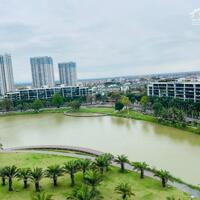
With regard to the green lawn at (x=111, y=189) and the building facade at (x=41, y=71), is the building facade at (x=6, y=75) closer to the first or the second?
the building facade at (x=41, y=71)

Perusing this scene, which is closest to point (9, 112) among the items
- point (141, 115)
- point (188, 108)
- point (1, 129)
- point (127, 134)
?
point (1, 129)

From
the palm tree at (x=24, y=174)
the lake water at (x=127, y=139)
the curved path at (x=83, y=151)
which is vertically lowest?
the lake water at (x=127, y=139)

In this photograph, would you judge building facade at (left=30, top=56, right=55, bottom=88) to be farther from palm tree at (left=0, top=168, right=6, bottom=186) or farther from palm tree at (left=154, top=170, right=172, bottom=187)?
palm tree at (left=154, top=170, right=172, bottom=187)

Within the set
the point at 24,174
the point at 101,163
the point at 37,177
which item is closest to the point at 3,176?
the point at 24,174

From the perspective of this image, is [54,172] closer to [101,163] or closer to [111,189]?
[101,163]

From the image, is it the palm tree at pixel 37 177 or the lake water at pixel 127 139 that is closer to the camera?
the palm tree at pixel 37 177

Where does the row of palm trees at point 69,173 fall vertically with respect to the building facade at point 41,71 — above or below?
below

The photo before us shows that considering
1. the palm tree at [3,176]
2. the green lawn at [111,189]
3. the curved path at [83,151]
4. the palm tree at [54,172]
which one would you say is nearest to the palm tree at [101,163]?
the green lawn at [111,189]

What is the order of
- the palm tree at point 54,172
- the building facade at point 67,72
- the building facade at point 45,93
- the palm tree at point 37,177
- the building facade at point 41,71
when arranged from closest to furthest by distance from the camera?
the palm tree at point 37,177 < the palm tree at point 54,172 < the building facade at point 45,93 < the building facade at point 41,71 < the building facade at point 67,72
